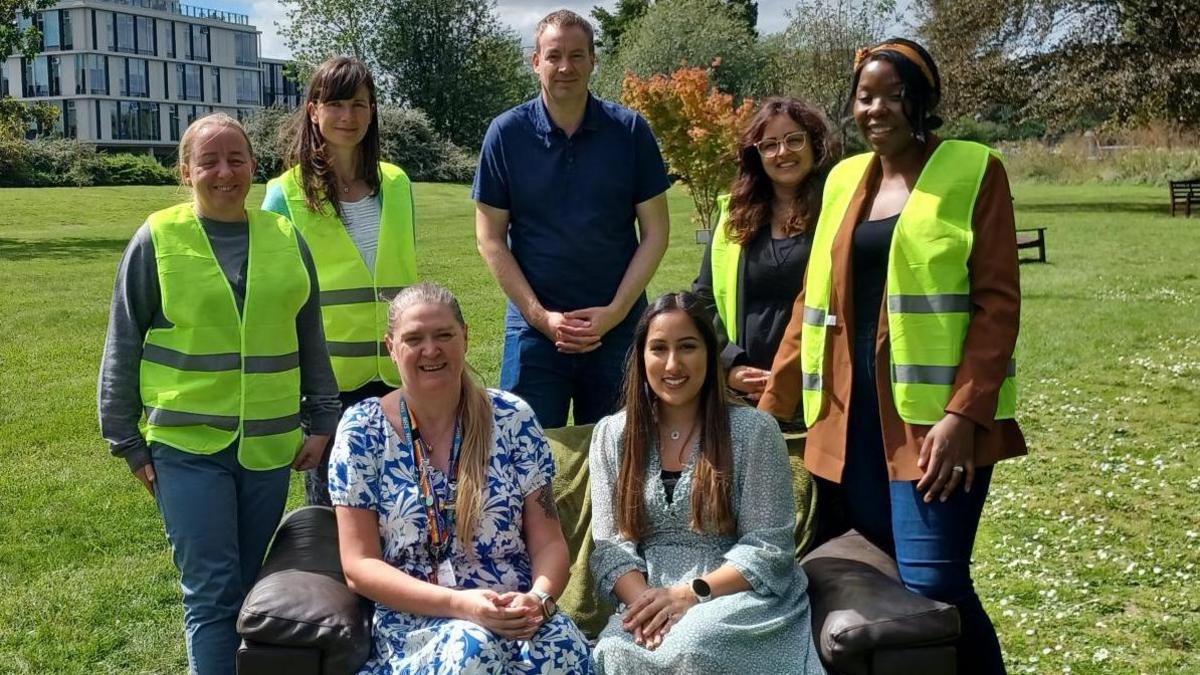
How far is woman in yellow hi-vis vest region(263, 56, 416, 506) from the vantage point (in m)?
4.15

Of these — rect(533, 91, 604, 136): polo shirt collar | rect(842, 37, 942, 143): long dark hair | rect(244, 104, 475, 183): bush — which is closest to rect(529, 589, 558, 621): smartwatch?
rect(842, 37, 942, 143): long dark hair

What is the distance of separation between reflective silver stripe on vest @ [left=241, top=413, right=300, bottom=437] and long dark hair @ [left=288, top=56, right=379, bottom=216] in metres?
0.90

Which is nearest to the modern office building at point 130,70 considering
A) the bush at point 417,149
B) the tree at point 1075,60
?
the bush at point 417,149

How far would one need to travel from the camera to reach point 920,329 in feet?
10.9

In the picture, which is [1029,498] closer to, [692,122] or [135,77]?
[692,122]

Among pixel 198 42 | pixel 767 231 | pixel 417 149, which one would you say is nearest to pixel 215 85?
pixel 198 42

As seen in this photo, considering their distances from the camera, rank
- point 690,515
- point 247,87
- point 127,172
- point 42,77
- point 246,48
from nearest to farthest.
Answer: point 690,515 → point 127,172 → point 42,77 → point 246,48 → point 247,87

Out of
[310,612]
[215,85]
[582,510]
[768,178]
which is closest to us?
[310,612]

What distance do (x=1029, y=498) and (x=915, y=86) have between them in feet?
13.6

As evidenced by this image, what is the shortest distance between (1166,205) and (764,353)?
2812 centimetres

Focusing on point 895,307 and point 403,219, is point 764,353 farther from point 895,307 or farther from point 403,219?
point 403,219

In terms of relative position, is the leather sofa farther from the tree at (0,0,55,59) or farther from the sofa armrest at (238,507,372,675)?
the tree at (0,0,55,59)

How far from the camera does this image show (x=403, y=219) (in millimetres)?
4309

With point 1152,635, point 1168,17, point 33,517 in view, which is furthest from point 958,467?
point 1168,17
